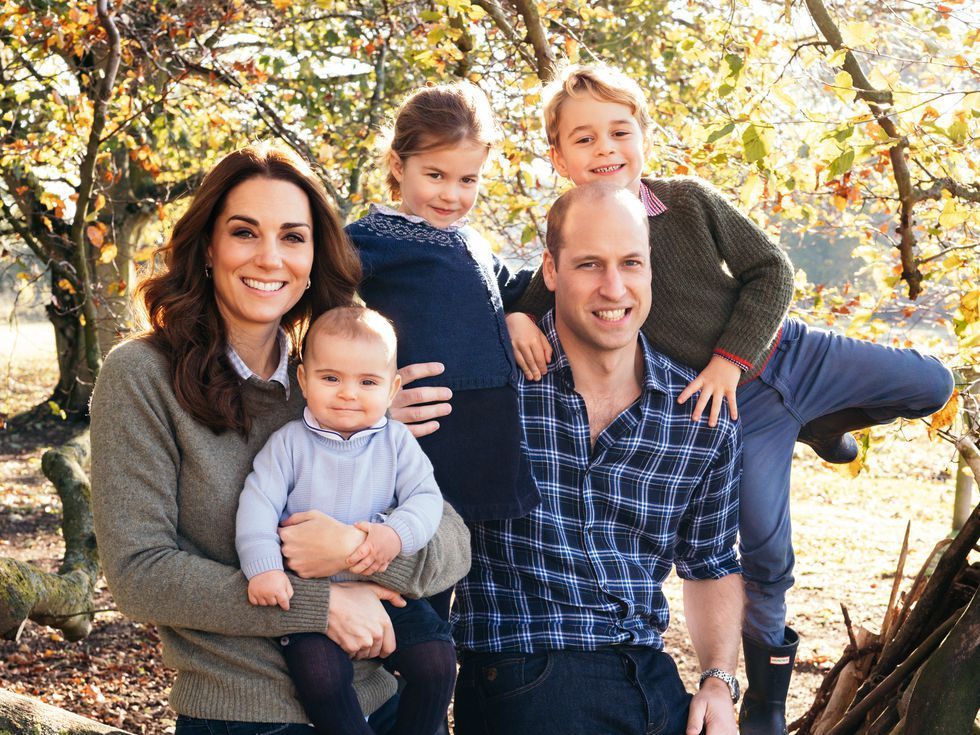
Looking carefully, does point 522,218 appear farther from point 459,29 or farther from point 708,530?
point 708,530

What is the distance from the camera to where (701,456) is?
10.2 ft

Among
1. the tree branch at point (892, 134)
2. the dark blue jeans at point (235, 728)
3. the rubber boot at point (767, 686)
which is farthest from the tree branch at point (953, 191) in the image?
the dark blue jeans at point (235, 728)

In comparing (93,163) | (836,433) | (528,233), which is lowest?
(836,433)

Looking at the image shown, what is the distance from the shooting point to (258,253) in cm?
255

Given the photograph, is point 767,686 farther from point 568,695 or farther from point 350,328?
point 350,328

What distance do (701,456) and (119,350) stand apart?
1.70m

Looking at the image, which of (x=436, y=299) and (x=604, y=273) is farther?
(x=436, y=299)

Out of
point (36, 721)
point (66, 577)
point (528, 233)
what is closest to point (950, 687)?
point (36, 721)

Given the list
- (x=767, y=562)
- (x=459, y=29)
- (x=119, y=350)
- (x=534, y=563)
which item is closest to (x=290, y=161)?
(x=119, y=350)

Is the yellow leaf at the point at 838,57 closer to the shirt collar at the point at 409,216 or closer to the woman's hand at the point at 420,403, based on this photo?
the shirt collar at the point at 409,216

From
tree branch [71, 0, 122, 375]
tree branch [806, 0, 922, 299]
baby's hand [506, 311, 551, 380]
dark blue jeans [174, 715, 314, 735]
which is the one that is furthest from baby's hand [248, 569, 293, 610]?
tree branch [71, 0, 122, 375]

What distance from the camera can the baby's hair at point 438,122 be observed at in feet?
10.7

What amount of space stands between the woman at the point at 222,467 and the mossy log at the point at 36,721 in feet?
0.66

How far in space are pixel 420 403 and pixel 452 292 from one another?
386 millimetres
